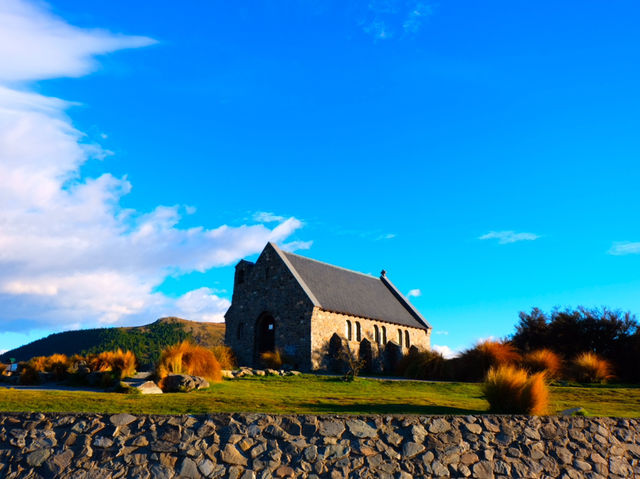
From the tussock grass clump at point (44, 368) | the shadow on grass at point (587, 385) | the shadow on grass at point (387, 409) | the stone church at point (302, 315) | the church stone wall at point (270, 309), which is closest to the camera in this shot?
the shadow on grass at point (387, 409)

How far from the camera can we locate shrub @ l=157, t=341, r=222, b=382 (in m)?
17.1

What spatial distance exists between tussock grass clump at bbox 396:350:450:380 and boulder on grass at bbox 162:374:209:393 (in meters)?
13.4

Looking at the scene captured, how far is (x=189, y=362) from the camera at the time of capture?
17781 millimetres

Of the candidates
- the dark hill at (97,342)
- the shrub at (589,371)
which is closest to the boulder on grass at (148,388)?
the shrub at (589,371)

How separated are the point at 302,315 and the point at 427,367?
8.37 meters

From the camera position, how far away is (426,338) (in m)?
40.5

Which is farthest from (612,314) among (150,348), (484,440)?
(150,348)

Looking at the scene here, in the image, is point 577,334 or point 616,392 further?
point 577,334

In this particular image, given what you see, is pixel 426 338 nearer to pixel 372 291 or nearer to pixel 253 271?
pixel 372 291

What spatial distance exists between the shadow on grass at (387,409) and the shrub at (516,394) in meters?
0.47

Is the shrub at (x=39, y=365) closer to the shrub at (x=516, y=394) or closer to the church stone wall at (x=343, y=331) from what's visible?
the church stone wall at (x=343, y=331)

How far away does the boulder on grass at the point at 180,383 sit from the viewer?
14.7m

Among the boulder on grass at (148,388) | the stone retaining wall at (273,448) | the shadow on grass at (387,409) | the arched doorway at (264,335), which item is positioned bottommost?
the stone retaining wall at (273,448)

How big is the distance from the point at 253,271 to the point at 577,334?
73.3ft
